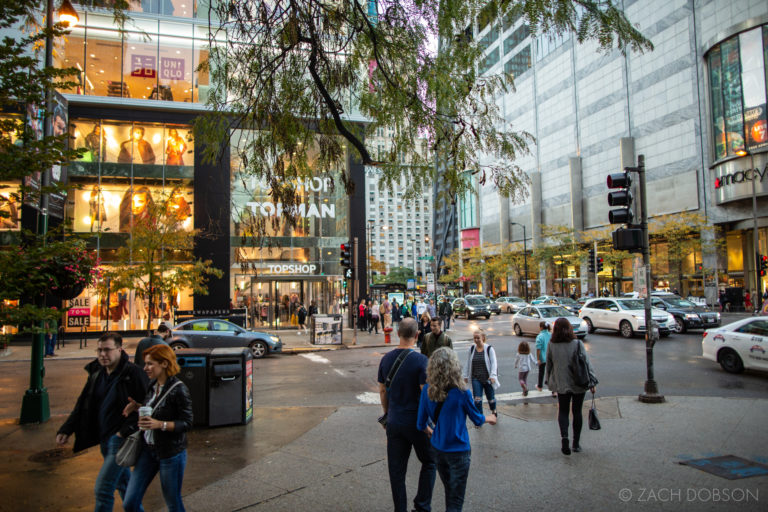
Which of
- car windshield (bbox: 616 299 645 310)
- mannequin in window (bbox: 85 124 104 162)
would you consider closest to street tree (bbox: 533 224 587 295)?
car windshield (bbox: 616 299 645 310)

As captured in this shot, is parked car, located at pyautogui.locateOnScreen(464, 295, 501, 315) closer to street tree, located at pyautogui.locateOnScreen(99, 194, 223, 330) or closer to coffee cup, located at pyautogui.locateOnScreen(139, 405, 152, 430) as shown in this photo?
street tree, located at pyautogui.locateOnScreen(99, 194, 223, 330)

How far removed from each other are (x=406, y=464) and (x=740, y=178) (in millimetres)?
44659

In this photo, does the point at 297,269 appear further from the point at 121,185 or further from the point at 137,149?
the point at 137,149

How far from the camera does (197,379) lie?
25.8 feet

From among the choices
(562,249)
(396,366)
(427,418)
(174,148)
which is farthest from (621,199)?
(562,249)

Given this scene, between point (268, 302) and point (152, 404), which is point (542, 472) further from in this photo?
point (268, 302)

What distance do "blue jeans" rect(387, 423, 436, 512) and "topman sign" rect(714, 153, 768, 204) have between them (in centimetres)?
4098

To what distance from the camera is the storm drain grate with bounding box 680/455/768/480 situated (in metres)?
5.43

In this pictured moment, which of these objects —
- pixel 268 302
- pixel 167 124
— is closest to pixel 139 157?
pixel 167 124

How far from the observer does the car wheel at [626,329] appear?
20.1 metres

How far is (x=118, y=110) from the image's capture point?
26000mm

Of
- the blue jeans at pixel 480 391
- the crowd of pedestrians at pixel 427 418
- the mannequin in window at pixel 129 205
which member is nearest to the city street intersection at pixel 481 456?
the blue jeans at pixel 480 391

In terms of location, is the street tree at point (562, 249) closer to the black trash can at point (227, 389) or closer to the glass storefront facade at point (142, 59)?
the glass storefront facade at point (142, 59)

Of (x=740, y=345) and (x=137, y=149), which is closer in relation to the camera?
(x=740, y=345)
